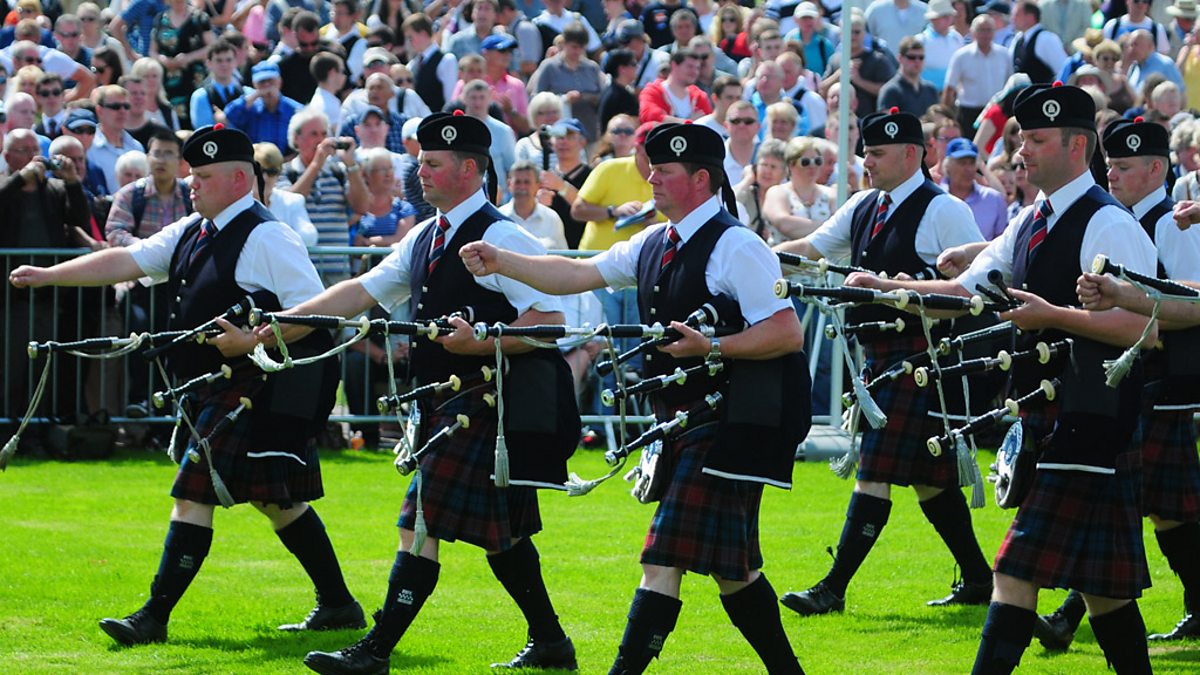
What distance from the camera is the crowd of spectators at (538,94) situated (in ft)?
35.1

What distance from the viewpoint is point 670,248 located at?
553 cm

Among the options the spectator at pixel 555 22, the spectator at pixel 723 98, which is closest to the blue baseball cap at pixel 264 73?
the spectator at pixel 723 98

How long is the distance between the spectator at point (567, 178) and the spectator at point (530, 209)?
0.71ft

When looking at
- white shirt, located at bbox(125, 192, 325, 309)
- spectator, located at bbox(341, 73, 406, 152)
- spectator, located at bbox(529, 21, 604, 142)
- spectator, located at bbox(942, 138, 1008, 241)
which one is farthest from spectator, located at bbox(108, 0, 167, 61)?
white shirt, located at bbox(125, 192, 325, 309)

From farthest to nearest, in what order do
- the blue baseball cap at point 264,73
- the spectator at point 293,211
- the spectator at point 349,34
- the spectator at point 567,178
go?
the spectator at point 349,34
the blue baseball cap at point 264,73
the spectator at point 567,178
the spectator at point 293,211

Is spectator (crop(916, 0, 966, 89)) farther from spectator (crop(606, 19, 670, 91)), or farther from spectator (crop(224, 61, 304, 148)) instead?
spectator (crop(224, 61, 304, 148))

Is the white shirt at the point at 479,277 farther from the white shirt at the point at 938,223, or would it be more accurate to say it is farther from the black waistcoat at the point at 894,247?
the white shirt at the point at 938,223

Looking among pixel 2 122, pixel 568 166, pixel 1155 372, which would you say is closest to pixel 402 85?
pixel 568 166

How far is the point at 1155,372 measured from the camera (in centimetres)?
635

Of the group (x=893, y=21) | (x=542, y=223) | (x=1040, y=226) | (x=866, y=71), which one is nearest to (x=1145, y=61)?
(x=866, y=71)

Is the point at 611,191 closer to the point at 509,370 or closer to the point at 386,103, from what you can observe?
the point at 386,103

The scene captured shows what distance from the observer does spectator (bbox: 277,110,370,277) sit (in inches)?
438

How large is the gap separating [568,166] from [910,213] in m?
5.34

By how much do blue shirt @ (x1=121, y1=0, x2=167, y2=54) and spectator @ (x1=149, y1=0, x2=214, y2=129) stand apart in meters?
0.14
